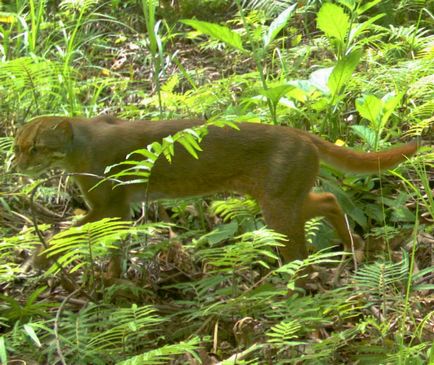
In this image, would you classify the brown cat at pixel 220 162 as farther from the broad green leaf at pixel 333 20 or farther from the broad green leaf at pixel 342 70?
the broad green leaf at pixel 333 20

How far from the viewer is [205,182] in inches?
203

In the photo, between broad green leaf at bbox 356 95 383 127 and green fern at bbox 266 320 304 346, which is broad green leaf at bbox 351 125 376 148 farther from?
green fern at bbox 266 320 304 346

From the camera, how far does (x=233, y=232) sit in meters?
5.03

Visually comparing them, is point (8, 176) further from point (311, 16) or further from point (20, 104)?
point (311, 16)

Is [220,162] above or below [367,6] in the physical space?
below

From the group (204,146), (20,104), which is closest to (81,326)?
(204,146)

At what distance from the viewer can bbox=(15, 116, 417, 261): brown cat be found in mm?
4871

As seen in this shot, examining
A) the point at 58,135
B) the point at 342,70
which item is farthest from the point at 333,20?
the point at 58,135

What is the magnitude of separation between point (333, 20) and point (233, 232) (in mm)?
1647

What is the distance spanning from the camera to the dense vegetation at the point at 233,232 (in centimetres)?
376

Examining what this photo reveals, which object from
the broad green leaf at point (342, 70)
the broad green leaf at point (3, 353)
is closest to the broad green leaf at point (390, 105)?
the broad green leaf at point (342, 70)

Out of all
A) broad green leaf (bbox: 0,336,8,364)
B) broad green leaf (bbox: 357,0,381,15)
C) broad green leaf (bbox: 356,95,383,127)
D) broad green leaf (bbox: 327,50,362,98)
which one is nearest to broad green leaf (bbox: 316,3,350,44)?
broad green leaf (bbox: 357,0,381,15)

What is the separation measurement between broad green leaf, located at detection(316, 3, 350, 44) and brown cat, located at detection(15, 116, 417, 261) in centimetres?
93

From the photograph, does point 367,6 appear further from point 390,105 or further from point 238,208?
point 238,208
